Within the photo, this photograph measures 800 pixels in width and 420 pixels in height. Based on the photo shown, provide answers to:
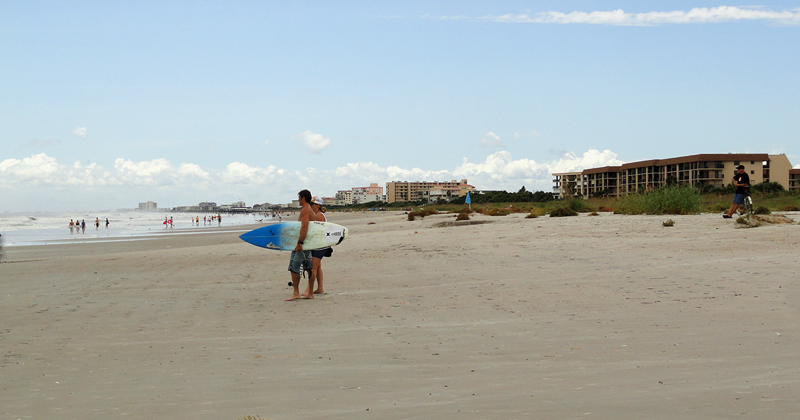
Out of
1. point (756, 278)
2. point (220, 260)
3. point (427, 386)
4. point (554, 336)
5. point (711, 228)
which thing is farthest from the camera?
point (220, 260)

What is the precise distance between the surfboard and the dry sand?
85cm

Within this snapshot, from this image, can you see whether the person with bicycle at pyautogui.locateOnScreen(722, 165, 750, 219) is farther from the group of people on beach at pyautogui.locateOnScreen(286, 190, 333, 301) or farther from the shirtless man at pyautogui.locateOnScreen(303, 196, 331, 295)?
the group of people on beach at pyautogui.locateOnScreen(286, 190, 333, 301)

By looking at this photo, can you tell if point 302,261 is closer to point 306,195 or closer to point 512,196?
point 306,195

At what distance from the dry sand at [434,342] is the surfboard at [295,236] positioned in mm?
853

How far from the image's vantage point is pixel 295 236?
9453mm

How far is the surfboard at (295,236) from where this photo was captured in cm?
868

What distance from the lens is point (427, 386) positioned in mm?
4074

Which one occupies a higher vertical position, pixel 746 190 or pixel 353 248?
pixel 746 190

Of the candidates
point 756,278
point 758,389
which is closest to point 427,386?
point 758,389

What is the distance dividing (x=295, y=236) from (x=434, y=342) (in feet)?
15.2

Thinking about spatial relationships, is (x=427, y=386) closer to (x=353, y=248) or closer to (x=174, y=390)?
(x=174, y=390)

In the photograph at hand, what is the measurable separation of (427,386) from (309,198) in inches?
210

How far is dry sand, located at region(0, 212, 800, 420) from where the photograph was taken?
3710 millimetres

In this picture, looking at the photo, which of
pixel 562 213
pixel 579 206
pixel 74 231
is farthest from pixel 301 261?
pixel 74 231
